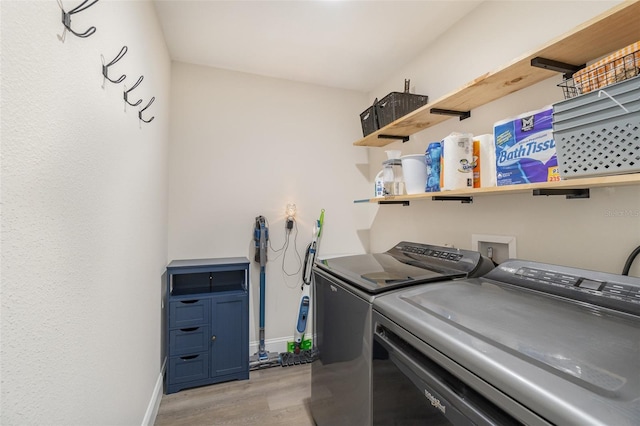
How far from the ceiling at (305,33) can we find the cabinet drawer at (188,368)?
2426mm

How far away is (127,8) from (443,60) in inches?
76.4

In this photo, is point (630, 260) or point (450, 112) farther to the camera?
point (450, 112)

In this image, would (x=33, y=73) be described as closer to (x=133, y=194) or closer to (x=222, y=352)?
(x=133, y=194)

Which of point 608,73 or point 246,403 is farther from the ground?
point 608,73

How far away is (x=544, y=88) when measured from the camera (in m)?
1.40

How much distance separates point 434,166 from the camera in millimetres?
1673

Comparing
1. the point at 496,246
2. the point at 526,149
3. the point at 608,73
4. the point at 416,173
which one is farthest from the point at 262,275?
the point at 608,73

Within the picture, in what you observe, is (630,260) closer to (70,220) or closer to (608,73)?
(608,73)

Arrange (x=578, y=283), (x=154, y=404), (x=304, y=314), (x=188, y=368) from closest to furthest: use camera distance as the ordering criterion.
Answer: (x=578, y=283) → (x=154, y=404) → (x=188, y=368) → (x=304, y=314)

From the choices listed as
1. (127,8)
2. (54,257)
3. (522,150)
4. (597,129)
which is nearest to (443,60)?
(522,150)

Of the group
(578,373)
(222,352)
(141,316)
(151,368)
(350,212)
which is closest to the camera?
(578,373)

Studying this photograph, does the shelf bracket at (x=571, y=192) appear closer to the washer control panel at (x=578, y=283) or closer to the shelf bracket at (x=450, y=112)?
the washer control panel at (x=578, y=283)

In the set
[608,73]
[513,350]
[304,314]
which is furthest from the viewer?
[304,314]

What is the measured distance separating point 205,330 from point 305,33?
2370 millimetres
